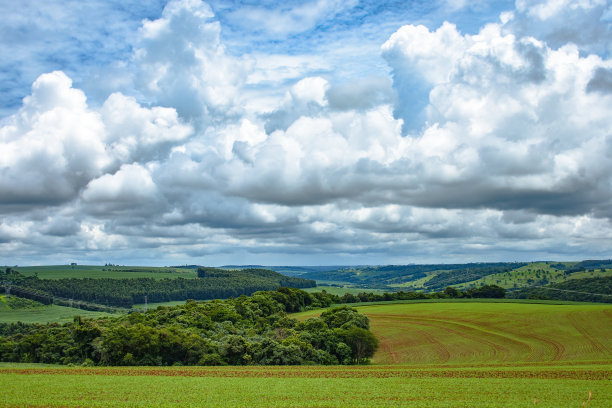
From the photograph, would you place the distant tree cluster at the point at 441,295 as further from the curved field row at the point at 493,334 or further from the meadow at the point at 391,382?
the meadow at the point at 391,382

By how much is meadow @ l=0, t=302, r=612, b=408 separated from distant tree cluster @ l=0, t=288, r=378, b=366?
897cm

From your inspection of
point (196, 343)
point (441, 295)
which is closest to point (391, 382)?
point (196, 343)

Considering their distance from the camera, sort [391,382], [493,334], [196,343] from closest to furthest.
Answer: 1. [391,382]
2. [196,343]
3. [493,334]

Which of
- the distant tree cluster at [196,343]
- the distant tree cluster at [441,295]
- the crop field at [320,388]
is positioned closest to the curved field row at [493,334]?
the distant tree cluster at [196,343]

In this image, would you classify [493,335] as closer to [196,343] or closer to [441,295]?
[196,343]

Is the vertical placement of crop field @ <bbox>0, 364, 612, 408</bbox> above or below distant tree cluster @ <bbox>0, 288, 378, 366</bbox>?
above

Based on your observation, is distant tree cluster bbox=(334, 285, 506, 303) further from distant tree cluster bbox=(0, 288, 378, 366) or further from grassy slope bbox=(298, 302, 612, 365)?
distant tree cluster bbox=(0, 288, 378, 366)

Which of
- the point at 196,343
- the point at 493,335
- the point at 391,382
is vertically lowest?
the point at 493,335

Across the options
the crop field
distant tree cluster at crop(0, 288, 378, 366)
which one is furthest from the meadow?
distant tree cluster at crop(0, 288, 378, 366)

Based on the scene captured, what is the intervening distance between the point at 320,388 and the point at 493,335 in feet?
221

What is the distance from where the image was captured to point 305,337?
9119 centimetres

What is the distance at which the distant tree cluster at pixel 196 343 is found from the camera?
84125mm

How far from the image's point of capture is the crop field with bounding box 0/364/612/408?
38188 mm

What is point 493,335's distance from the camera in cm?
9881
